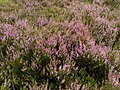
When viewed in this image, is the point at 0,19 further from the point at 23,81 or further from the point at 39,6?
the point at 23,81

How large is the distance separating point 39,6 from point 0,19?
2.35 metres

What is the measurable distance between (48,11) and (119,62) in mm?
4184

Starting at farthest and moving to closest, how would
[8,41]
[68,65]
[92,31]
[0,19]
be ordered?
[0,19] < [92,31] < [8,41] < [68,65]

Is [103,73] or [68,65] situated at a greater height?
[68,65]

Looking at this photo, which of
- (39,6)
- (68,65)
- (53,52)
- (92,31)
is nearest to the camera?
(68,65)

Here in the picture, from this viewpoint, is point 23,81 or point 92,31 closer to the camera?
point 23,81

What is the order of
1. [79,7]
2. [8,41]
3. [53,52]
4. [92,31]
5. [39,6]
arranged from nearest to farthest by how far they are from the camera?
[53,52] < [8,41] < [92,31] < [79,7] < [39,6]

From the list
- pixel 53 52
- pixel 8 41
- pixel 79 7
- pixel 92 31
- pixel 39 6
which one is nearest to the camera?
pixel 53 52

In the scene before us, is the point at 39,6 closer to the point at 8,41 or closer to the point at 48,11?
the point at 48,11

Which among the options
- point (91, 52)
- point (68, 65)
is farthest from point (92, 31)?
point (68, 65)

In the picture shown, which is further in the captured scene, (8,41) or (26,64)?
(8,41)

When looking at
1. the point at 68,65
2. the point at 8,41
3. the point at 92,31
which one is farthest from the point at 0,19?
the point at 68,65

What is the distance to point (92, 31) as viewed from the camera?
5914 millimetres

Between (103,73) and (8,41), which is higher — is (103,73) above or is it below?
below
